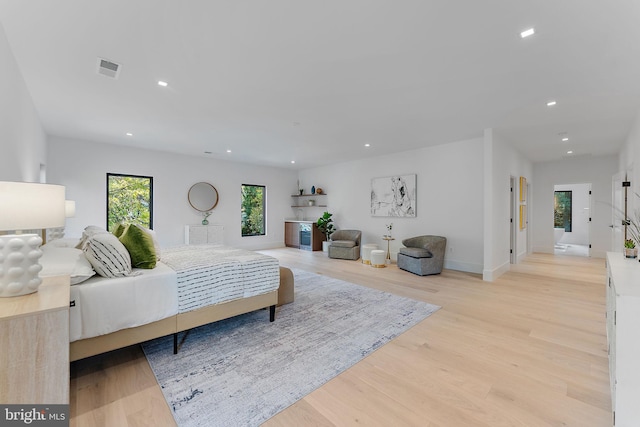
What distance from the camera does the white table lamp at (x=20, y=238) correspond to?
4.49ft

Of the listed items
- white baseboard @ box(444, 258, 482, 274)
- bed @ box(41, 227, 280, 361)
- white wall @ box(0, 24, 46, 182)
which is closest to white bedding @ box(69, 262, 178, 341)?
bed @ box(41, 227, 280, 361)

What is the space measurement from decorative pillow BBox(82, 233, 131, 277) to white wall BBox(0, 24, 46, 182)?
1.03m

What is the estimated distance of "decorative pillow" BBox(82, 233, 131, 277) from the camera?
2.02 metres

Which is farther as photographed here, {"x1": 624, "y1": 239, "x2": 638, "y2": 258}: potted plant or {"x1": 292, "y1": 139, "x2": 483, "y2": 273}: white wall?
{"x1": 292, "y1": 139, "x2": 483, "y2": 273}: white wall

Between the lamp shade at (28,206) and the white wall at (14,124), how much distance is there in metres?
1.22

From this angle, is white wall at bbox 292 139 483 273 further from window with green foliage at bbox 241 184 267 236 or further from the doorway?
the doorway

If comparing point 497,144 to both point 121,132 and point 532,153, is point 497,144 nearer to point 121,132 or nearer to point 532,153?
point 532,153

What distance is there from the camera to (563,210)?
31.8 feet

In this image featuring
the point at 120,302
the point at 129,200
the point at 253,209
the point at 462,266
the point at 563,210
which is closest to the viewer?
the point at 120,302

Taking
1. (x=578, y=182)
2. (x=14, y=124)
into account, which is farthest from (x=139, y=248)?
(x=578, y=182)

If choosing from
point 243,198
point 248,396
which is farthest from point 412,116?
point 243,198

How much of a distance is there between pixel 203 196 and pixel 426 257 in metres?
5.41

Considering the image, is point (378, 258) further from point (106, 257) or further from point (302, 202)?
point (106, 257)

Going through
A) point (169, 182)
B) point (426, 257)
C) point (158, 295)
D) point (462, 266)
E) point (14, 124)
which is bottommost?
point (462, 266)
